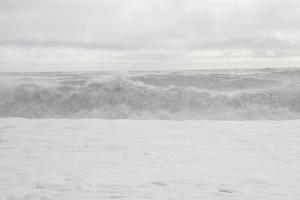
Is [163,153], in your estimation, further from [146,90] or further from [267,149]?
[146,90]

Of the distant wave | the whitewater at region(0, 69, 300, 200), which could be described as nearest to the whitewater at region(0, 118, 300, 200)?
the whitewater at region(0, 69, 300, 200)

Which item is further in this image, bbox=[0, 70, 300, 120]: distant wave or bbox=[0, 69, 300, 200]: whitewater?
bbox=[0, 70, 300, 120]: distant wave

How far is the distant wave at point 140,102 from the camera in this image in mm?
11656

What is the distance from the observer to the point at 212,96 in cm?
1288

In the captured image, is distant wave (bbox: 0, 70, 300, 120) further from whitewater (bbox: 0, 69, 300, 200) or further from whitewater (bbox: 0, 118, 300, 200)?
whitewater (bbox: 0, 118, 300, 200)

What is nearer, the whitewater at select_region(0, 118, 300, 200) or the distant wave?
the whitewater at select_region(0, 118, 300, 200)

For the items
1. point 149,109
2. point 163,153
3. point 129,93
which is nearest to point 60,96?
point 129,93

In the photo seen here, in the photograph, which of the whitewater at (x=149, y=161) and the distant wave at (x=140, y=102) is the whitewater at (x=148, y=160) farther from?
the distant wave at (x=140, y=102)

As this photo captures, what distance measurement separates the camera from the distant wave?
11656mm

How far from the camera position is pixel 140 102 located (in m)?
13.1

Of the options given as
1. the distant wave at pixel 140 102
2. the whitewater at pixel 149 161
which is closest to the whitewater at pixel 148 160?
the whitewater at pixel 149 161

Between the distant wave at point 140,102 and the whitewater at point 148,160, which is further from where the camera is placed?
the distant wave at point 140,102

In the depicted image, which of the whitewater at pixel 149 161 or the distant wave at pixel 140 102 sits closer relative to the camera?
the whitewater at pixel 149 161

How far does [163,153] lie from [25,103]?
1027cm
